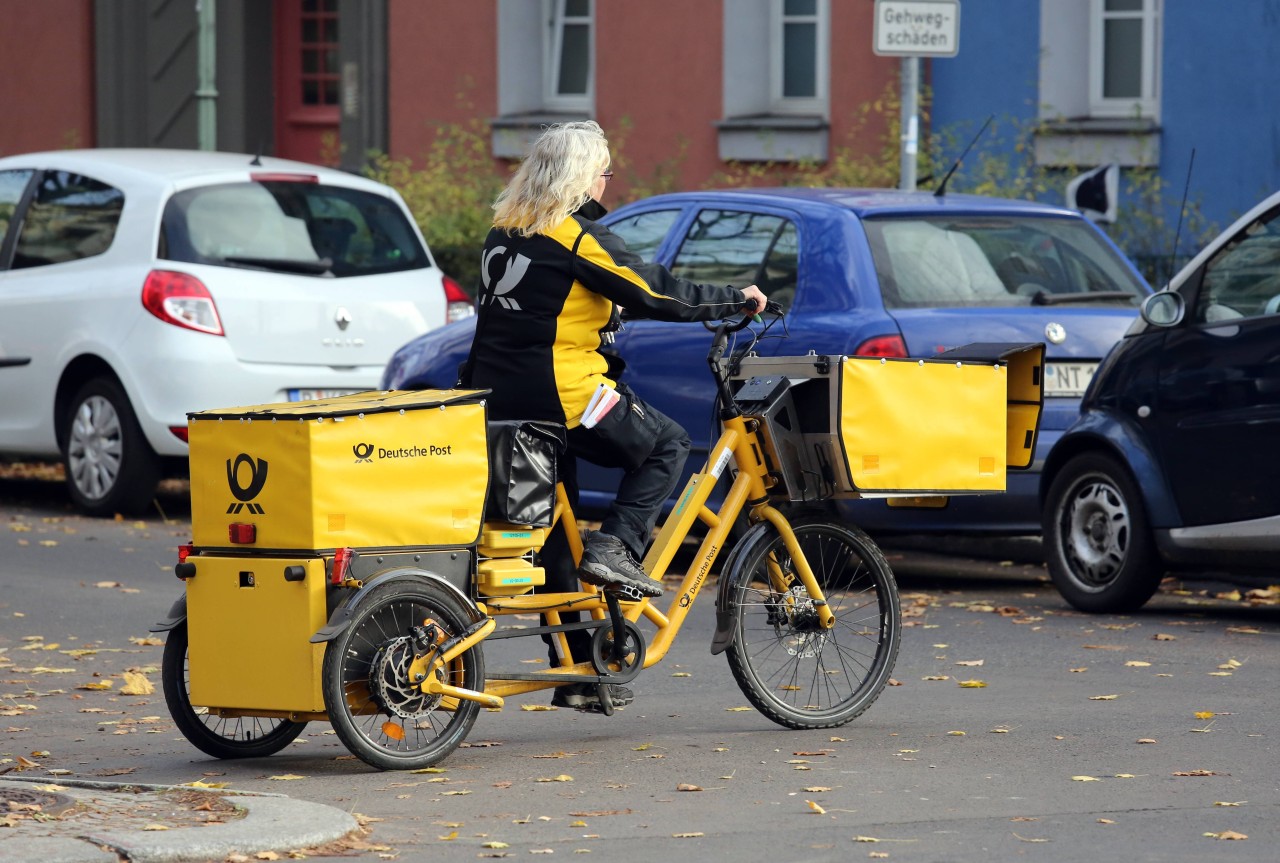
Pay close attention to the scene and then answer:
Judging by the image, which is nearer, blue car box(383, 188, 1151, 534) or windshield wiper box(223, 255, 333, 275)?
blue car box(383, 188, 1151, 534)

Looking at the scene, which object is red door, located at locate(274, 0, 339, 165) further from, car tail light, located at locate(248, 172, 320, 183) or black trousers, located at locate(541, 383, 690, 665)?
black trousers, located at locate(541, 383, 690, 665)

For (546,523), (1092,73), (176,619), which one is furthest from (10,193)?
(1092,73)

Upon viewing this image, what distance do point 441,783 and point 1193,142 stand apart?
38.2 feet

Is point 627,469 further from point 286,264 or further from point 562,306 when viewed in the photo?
point 286,264

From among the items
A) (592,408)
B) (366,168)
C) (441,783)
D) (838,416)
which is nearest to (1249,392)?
(838,416)

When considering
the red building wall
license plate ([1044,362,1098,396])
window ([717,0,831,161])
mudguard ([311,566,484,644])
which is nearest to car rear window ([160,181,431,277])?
license plate ([1044,362,1098,396])

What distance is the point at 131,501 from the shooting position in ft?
41.7

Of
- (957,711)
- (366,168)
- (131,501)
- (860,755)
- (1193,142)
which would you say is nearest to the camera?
(860,755)

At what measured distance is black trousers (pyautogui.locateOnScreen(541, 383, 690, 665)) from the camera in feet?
22.2

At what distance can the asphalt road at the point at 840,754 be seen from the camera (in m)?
5.56

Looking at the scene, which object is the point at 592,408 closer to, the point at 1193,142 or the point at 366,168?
the point at 1193,142

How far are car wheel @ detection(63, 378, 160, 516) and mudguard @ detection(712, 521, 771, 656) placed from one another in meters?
6.08

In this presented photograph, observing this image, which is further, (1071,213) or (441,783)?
(1071,213)

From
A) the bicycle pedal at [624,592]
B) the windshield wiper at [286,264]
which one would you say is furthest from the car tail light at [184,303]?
the bicycle pedal at [624,592]
